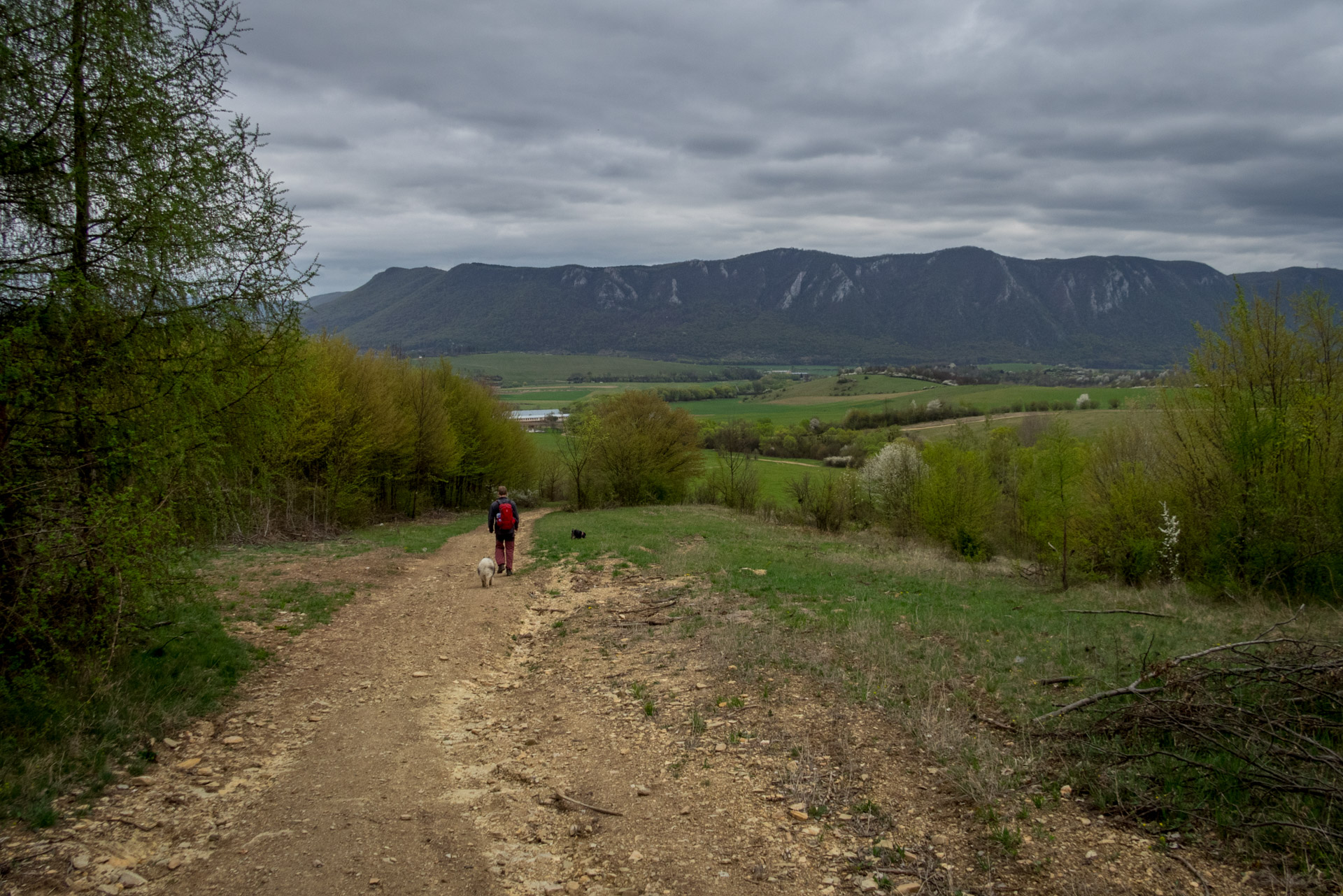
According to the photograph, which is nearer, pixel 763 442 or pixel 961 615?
pixel 961 615

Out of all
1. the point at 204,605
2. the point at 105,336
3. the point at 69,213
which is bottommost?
the point at 204,605

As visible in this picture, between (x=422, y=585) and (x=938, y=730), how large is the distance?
12.6 metres

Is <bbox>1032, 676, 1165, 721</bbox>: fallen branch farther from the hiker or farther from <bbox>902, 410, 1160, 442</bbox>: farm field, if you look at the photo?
<bbox>902, 410, 1160, 442</bbox>: farm field

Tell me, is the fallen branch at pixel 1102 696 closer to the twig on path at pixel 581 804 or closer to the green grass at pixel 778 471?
the twig on path at pixel 581 804

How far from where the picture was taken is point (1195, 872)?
518cm

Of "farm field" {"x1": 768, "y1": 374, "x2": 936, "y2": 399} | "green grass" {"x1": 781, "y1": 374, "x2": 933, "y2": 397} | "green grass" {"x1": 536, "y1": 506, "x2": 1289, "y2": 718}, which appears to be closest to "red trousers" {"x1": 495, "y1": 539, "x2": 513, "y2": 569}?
"green grass" {"x1": 536, "y1": 506, "x2": 1289, "y2": 718}

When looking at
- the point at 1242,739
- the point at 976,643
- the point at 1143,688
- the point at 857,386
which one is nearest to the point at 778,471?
the point at 976,643

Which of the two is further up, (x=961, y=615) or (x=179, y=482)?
(x=179, y=482)

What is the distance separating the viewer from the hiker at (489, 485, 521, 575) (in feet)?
57.9

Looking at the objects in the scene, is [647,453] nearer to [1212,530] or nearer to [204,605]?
[1212,530]

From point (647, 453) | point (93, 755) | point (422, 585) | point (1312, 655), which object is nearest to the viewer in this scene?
point (93, 755)

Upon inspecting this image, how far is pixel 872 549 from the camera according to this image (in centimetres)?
2786

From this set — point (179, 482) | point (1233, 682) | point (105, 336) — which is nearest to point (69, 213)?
point (105, 336)

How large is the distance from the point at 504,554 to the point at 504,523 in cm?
134
